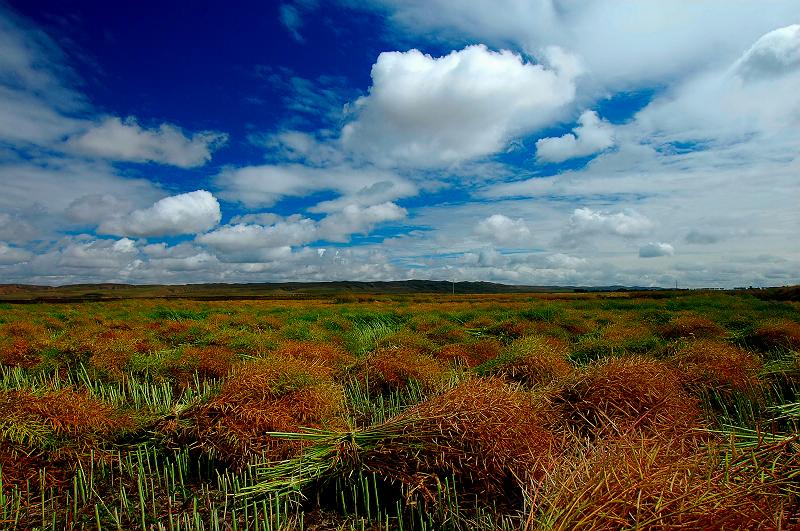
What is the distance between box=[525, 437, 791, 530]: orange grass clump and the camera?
9.23ft

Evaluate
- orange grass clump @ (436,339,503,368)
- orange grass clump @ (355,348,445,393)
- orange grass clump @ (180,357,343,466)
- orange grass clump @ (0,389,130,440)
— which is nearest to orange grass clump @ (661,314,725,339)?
orange grass clump @ (436,339,503,368)

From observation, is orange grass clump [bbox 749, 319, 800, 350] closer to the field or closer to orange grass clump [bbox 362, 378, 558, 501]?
the field

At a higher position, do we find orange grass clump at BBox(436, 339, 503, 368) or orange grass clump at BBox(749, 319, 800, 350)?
orange grass clump at BBox(749, 319, 800, 350)

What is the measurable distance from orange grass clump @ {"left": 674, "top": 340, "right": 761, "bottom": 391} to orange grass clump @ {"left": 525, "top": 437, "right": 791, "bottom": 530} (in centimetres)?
584

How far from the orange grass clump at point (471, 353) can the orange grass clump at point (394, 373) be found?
203 centimetres

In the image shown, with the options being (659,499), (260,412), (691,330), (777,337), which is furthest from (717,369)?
(691,330)

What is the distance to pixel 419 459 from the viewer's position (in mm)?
5000

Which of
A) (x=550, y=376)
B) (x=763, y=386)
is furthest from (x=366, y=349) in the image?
(x=763, y=386)

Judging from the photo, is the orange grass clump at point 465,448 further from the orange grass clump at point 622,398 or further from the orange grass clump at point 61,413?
the orange grass clump at point 61,413

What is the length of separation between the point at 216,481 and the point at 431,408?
2.85 m

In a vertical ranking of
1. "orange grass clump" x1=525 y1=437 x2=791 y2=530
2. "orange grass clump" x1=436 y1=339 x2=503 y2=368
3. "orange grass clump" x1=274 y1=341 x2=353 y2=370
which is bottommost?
"orange grass clump" x1=436 y1=339 x2=503 y2=368

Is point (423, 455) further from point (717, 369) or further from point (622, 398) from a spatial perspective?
point (717, 369)

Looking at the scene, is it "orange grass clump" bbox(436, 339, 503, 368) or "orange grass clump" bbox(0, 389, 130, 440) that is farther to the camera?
"orange grass clump" bbox(436, 339, 503, 368)

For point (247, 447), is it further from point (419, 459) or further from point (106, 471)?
point (419, 459)
